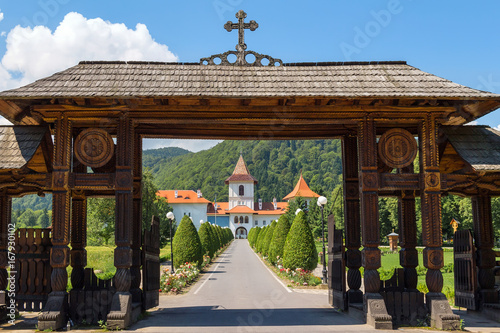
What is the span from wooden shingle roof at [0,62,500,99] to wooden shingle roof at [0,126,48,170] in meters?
1.18

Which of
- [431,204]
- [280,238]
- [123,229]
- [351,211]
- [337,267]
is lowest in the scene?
[280,238]

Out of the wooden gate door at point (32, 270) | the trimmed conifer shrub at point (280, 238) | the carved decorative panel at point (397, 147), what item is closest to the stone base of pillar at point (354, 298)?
the carved decorative panel at point (397, 147)

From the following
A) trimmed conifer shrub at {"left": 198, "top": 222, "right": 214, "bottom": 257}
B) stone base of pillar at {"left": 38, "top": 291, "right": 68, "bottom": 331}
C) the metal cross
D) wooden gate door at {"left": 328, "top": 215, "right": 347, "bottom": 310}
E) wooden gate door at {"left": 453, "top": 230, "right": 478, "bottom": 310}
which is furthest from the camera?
trimmed conifer shrub at {"left": 198, "top": 222, "right": 214, "bottom": 257}

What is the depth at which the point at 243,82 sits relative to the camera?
388 inches

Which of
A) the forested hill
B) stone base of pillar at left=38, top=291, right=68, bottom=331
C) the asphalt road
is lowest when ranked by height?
the asphalt road

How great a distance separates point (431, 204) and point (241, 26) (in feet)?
18.4

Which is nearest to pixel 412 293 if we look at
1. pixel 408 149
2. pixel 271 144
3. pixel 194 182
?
pixel 408 149

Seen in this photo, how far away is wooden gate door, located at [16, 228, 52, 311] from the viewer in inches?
402

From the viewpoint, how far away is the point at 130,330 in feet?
29.8

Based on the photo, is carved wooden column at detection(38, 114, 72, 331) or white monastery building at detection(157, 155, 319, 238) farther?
white monastery building at detection(157, 155, 319, 238)

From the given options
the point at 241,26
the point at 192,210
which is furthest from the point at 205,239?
the point at 192,210

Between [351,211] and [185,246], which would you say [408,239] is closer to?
[351,211]

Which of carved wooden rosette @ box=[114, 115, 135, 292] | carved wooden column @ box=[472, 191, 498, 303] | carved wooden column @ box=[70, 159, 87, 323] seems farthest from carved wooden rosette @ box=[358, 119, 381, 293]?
carved wooden column @ box=[70, 159, 87, 323]

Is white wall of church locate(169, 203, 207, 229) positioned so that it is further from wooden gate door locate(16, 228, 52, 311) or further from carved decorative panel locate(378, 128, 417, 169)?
carved decorative panel locate(378, 128, 417, 169)
